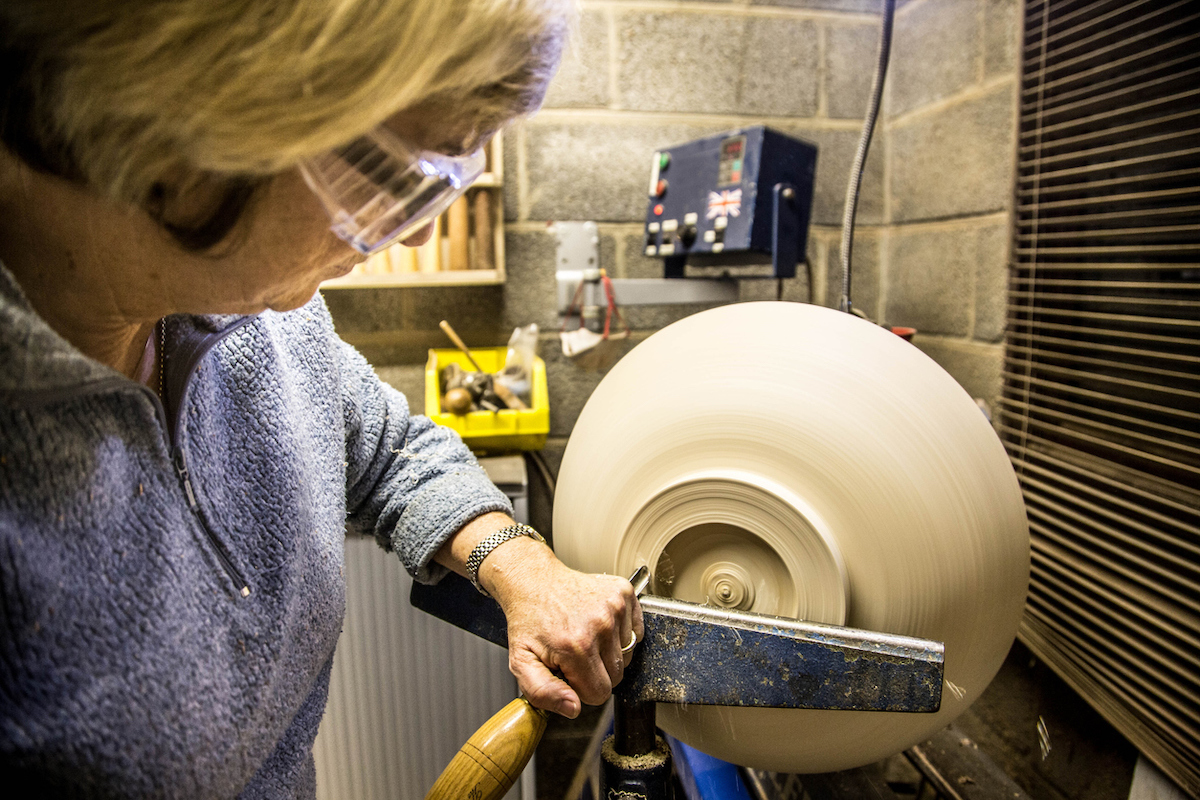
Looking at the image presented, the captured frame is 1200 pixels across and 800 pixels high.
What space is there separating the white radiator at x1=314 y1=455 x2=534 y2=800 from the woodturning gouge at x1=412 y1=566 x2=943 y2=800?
1057 millimetres

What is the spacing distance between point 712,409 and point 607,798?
0.43 meters

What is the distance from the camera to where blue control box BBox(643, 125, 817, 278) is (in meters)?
1.50

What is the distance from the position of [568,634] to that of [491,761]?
0.41 feet

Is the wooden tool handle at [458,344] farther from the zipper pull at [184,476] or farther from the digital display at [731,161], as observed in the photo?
the zipper pull at [184,476]

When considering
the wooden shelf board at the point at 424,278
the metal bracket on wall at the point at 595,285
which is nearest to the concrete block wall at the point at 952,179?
the metal bracket on wall at the point at 595,285

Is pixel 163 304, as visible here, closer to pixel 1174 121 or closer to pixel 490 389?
pixel 490 389

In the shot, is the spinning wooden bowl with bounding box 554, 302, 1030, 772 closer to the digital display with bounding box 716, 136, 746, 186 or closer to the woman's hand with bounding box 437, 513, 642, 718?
the woman's hand with bounding box 437, 513, 642, 718

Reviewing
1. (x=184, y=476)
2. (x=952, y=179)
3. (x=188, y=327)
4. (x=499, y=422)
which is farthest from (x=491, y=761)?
(x=952, y=179)

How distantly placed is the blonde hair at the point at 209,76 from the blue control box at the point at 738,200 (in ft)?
3.73

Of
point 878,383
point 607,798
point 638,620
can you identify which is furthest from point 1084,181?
point 607,798

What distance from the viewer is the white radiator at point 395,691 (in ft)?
5.42

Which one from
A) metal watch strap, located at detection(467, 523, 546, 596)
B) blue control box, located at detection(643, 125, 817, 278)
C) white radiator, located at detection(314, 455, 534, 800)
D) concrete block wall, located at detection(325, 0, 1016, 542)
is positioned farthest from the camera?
concrete block wall, located at detection(325, 0, 1016, 542)

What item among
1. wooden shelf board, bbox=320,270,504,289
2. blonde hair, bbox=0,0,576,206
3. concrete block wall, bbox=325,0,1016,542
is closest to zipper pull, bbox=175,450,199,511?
blonde hair, bbox=0,0,576,206

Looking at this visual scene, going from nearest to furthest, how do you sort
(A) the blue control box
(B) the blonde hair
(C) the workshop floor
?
(B) the blonde hair, (C) the workshop floor, (A) the blue control box
